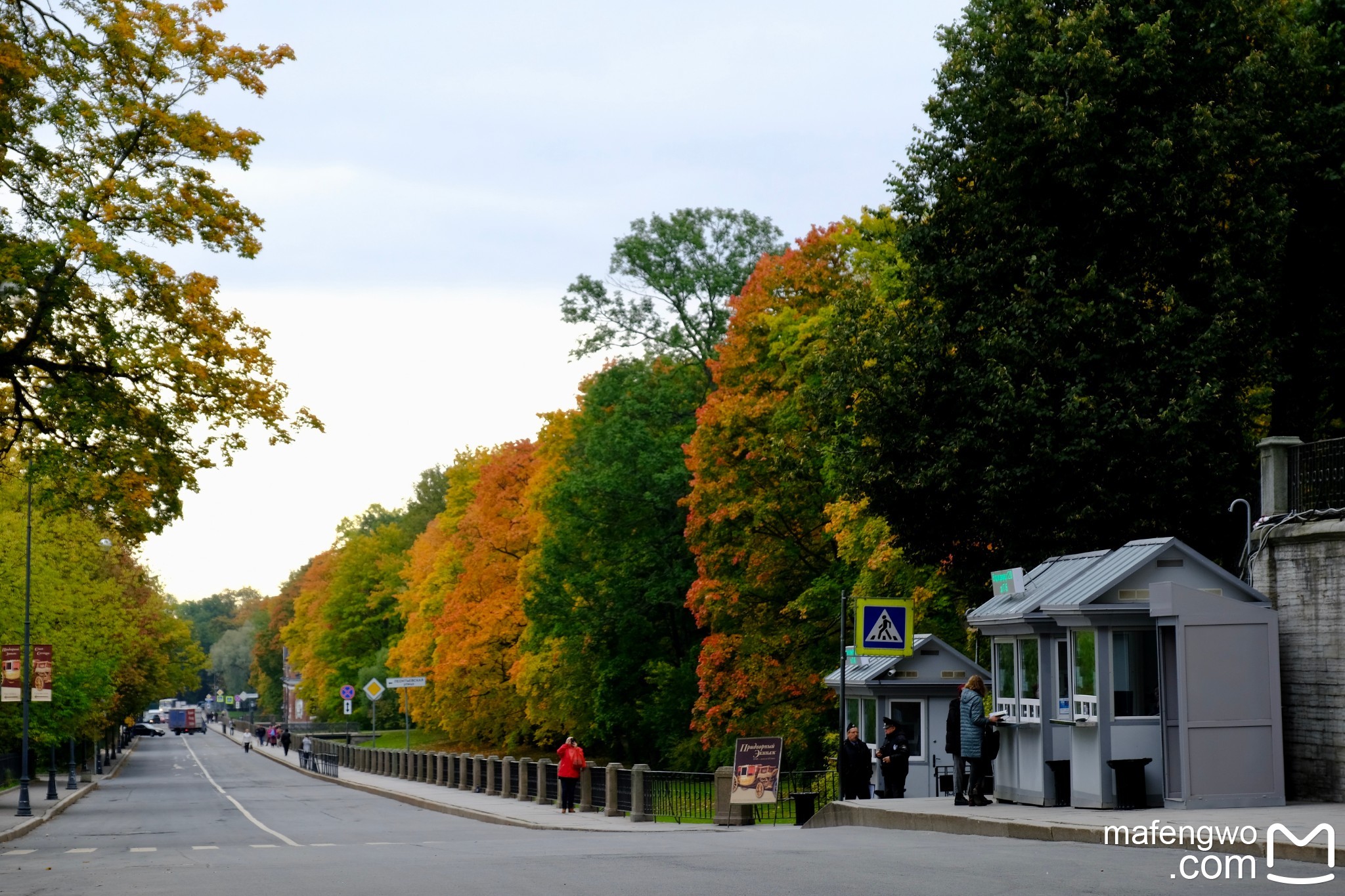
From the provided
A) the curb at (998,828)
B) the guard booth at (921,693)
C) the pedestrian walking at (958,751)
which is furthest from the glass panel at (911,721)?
the pedestrian walking at (958,751)

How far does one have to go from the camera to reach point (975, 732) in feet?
65.3

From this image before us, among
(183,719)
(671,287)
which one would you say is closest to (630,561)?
(671,287)

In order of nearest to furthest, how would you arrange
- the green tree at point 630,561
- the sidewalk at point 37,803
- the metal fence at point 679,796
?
the metal fence at point 679,796
the sidewalk at point 37,803
the green tree at point 630,561

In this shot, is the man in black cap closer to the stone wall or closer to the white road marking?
the stone wall

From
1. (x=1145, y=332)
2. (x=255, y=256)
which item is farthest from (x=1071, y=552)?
(x=255, y=256)

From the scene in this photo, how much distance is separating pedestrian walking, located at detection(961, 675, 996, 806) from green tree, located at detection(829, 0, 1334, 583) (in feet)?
20.9

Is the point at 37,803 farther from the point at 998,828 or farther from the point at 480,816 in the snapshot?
the point at 998,828

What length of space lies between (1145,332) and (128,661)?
67678mm

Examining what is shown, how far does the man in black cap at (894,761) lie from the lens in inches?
971

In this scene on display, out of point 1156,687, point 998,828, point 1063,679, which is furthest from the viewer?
point 1063,679

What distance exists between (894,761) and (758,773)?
2.84m

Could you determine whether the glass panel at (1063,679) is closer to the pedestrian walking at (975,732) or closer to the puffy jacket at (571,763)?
the pedestrian walking at (975,732)

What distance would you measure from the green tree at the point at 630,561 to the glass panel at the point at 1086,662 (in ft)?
99.0

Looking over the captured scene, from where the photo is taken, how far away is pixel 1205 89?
26.3m
